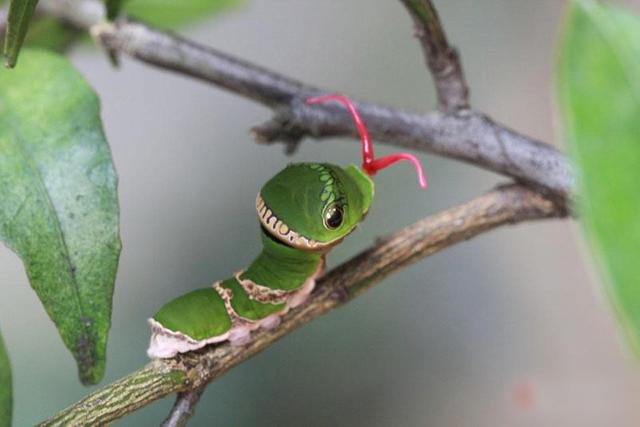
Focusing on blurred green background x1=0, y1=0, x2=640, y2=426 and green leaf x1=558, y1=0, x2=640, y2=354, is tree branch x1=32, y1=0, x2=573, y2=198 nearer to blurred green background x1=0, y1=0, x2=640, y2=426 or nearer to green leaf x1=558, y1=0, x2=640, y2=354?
green leaf x1=558, y1=0, x2=640, y2=354

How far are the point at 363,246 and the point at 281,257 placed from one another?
56 cm

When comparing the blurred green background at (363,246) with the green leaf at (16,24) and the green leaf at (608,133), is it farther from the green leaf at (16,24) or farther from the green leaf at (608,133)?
the green leaf at (608,133)

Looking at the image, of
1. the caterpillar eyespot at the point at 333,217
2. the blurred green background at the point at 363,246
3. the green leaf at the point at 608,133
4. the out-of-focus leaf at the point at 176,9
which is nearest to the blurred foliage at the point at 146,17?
the out-of-focus leaf at the point at 176,9

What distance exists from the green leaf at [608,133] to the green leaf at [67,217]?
27cm

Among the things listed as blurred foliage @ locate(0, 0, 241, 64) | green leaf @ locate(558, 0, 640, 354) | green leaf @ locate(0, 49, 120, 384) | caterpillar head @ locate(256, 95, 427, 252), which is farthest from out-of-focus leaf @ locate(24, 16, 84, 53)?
green leaf @ locate(558, 0, 640, 354)

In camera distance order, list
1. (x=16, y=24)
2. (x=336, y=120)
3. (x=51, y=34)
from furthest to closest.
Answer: (x=51, y=34) → (x=336, y=120) → (x=16, y=24)

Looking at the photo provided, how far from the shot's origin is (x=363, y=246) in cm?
109

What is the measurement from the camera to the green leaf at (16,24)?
1.33 feet

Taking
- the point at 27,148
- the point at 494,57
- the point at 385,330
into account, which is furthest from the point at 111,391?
the point at 494,57

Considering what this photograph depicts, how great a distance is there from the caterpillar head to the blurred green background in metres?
0.55

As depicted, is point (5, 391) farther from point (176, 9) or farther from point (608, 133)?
point (176, 9)

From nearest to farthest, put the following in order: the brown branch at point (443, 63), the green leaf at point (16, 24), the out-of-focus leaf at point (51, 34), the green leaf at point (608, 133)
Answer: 1. the green leaf at point (608, 133)
2. the green leaf at point (16, 24)
3. the brown branch at point (443, 63)
4. the out-of-focus leaf at point (51, 34)

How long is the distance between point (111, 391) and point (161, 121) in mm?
826

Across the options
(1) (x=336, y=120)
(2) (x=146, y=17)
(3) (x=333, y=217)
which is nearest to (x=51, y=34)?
(2) (x=146, y=17)
